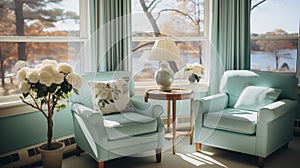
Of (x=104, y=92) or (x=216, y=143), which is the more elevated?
(x=104, y=92)

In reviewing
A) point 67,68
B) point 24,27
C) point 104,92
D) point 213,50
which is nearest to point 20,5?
point 24,27

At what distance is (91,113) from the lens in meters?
2.97

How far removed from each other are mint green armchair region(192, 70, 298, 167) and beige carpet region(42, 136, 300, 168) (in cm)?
12

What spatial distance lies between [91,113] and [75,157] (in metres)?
A: 0.83

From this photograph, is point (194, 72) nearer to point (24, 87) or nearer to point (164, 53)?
point (164, 53)

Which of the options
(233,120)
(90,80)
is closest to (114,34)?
(90,80)

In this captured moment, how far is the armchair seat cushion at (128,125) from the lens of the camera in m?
A: 3.02

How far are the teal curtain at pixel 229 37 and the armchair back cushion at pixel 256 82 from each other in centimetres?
40

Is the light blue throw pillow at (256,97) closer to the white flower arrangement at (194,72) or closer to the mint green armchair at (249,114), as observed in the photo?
the mint green armchair at (249,114)

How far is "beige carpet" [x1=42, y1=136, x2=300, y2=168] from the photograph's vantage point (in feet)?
10.9

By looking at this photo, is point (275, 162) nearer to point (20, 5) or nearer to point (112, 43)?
point (112, 43)

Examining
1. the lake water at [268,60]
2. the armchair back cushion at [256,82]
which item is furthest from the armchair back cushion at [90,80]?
the lake water at [268,60]

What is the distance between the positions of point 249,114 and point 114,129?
1456 mm

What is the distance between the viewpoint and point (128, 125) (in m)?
3.09
